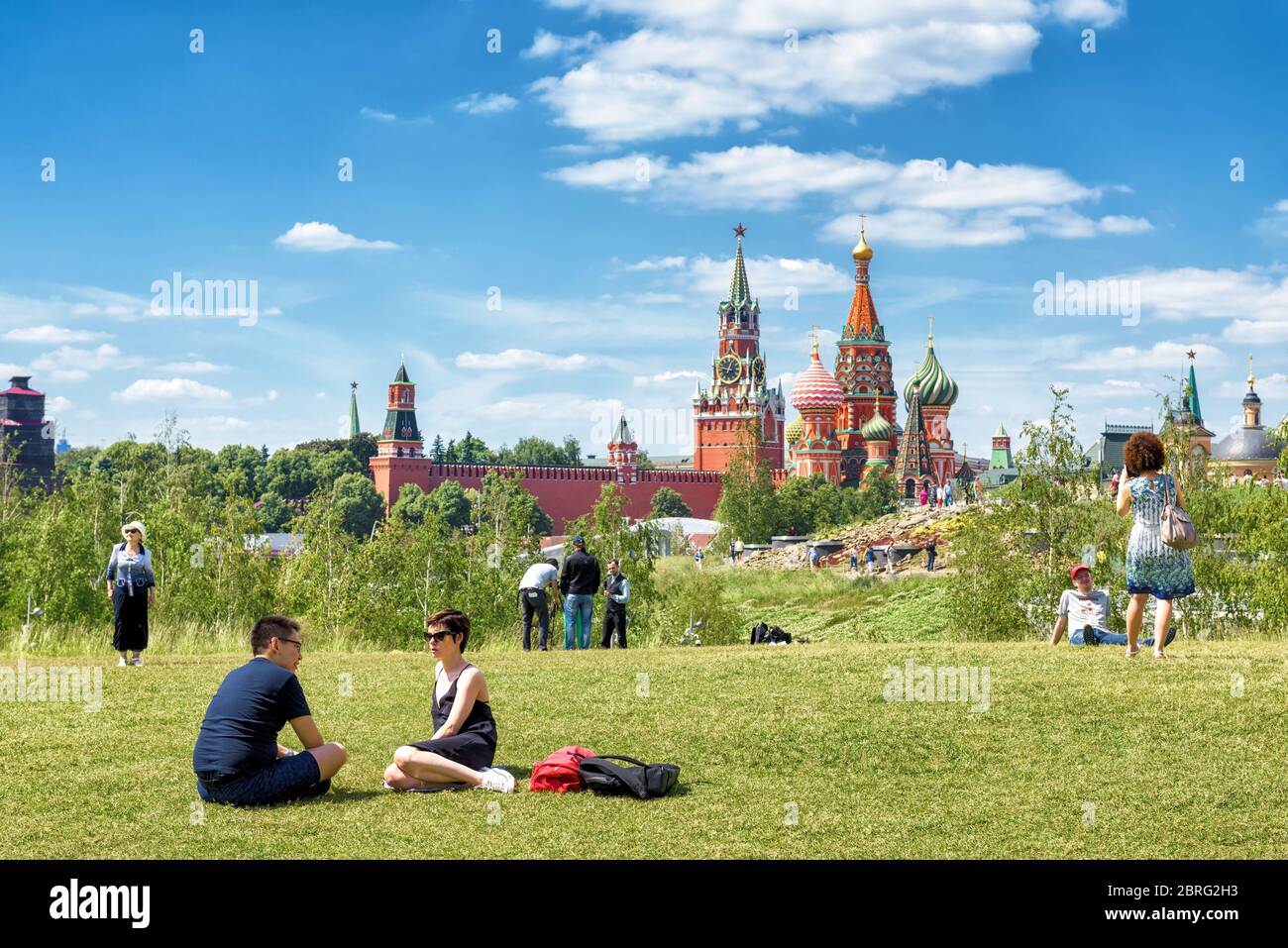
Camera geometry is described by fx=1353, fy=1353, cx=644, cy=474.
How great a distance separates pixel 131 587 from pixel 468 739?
22.8ft

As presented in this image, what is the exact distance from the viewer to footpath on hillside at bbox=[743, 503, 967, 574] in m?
53.5

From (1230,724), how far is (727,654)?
5.92m

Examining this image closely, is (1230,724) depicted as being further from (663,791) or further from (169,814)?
(169,814)

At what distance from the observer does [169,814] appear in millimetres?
7984

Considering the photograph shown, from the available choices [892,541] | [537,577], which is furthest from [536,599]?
[892,541]

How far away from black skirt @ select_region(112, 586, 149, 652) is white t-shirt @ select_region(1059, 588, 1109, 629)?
981 centimetres

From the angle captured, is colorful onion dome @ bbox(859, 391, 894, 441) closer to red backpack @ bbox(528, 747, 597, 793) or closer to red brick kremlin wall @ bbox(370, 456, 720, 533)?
red brick kremlin wall @ bbox(370, 456, 720, 533)

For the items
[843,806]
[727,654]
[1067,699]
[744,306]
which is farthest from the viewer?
[744,306]

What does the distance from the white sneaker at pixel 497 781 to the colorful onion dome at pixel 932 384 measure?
13142 cm

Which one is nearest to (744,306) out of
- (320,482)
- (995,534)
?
(320,482)

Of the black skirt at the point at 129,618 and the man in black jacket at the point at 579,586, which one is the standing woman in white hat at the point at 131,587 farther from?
the man in black jacket at the point at 579,586

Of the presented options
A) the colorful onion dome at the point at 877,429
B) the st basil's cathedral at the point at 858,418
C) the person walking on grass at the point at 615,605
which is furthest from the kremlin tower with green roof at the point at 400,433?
the person walking on grass at the point at 615,605

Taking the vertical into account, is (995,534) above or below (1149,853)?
above
